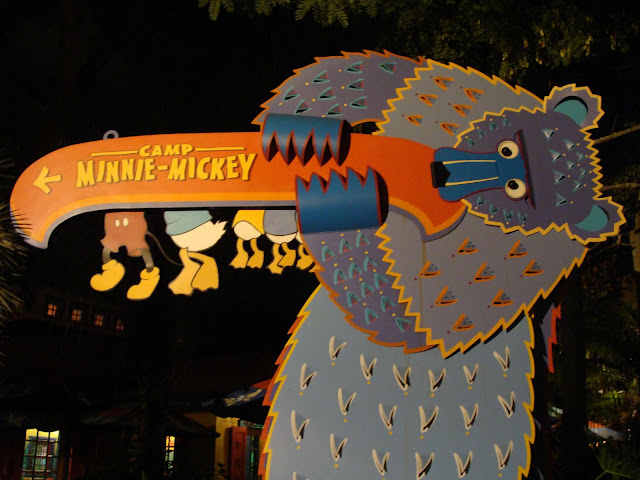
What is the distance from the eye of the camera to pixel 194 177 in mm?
4816

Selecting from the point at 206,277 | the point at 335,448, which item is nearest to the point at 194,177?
the point at 206,277

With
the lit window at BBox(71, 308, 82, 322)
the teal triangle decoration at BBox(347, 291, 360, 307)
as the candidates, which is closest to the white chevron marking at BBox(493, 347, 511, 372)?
the teal triangle decoration at BBox(347, 291, 360, 307)

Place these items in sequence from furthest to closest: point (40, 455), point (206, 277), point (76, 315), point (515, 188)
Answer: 1. point (76, 315)
2. point (40, 455)
3. point (206, 277)
4. point (515, 188)

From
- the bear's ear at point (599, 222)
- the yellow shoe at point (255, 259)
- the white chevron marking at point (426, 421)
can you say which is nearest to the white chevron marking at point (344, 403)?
the white chevron marking at point (426, 421)

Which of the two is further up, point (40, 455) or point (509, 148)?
point (509, 148)

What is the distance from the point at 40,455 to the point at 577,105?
14.3m

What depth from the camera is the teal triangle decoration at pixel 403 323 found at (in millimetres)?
4422

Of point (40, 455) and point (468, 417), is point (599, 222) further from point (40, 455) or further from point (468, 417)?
point (40, 455)

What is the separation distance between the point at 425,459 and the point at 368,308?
3.21ft

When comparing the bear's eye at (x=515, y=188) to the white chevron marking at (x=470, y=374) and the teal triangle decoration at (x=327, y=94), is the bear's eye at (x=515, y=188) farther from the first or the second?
the teal triangle decoration at (x=327, y=94)

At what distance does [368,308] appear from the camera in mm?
4445

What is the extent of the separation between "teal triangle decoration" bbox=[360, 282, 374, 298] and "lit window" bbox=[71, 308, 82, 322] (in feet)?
42.3

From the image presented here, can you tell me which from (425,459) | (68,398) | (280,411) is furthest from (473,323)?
(68,398)

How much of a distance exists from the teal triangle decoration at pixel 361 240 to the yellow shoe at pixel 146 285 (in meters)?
1.51
